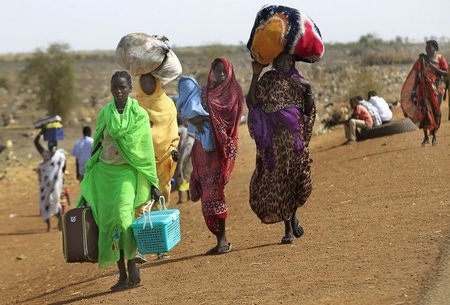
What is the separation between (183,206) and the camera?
16766 mm

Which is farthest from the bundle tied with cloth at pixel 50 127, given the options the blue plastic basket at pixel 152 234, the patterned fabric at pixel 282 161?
the blue plastic basket at pixel 152 234

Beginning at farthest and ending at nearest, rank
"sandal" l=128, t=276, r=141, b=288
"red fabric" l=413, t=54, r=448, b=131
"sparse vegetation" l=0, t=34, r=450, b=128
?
"sparse vegetation" l=0, t=34, r=450, b=128 → "red fabric" l=413, t=54, r=448, b=131 → "sandal" l=128, t=276, r=141, b=288

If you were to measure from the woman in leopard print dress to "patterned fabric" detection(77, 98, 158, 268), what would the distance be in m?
1.26

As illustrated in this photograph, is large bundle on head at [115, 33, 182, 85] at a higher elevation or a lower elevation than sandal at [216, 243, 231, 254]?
higher

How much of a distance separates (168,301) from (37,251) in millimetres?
7744

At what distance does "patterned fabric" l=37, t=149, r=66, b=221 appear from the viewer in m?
17.0

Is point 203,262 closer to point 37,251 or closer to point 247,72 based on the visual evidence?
point 37,251

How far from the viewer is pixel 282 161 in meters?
9.50

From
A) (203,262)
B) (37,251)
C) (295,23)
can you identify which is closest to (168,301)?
(203,262)

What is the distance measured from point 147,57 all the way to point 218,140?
1357 mm

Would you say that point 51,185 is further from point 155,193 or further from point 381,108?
point 155,193

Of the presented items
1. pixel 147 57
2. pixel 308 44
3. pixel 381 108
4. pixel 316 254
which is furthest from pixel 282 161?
pixel 381 108

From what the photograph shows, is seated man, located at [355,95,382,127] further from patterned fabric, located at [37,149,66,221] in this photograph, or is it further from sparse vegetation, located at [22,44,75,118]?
sparse vegetation, located at [22,44,75,118]

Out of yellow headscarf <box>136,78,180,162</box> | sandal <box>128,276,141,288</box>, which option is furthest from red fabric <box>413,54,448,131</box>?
sandal <box>128,276,141,288</box>
